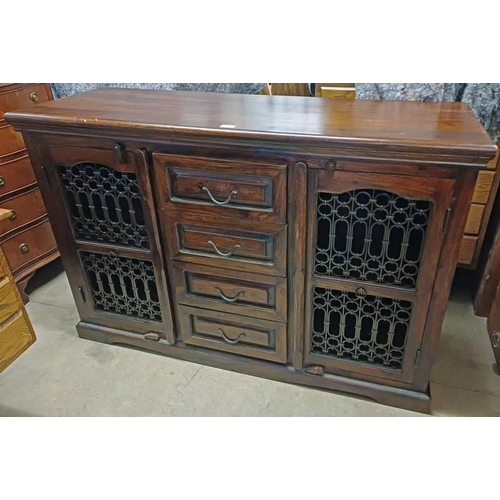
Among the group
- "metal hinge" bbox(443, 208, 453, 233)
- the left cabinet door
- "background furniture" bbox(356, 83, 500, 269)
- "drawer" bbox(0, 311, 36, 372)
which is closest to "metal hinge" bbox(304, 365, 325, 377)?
the left cabinet door

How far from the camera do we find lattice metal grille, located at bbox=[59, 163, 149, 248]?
1405mm

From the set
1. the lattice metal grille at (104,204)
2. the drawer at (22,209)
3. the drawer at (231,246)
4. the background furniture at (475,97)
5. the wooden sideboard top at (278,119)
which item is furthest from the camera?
the drawer at (22,209)

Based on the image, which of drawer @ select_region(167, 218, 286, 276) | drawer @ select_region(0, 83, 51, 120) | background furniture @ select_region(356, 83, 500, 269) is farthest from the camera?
drawer @ select_region(0, 83, 51, 120)

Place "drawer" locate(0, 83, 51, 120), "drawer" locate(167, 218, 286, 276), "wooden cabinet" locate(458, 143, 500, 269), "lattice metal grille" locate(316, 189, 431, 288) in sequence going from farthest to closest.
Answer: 1. "drawer" locate(0, 83, 51, 120)
2. "wooden cabinet" locate(458, 143, 500, 269)
3. "drawer" locate(167, 218, 286, 276)
4. "lattice metal grille" locate(316, 189, 431, 288)

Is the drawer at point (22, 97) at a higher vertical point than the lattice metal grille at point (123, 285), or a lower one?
higher

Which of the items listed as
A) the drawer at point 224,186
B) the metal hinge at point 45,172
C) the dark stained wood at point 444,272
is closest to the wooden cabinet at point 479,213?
→ the dark stained wood at point 444,272

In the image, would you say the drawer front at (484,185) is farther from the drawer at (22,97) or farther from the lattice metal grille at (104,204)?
the drawer at (22,97)

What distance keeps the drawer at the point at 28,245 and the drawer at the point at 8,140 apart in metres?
0.36

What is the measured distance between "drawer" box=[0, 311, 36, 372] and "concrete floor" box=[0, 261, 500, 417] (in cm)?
5

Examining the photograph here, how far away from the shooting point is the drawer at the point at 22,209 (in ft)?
6.09

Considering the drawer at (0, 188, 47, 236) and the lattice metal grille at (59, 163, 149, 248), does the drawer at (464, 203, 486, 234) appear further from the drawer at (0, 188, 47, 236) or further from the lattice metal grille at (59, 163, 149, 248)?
the drawer at (0, 188, 47, 236)

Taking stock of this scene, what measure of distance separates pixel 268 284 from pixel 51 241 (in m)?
1.25

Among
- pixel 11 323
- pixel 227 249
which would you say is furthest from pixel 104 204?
pixel 11 323

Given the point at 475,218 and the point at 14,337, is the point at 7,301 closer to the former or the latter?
the point at 14,337
